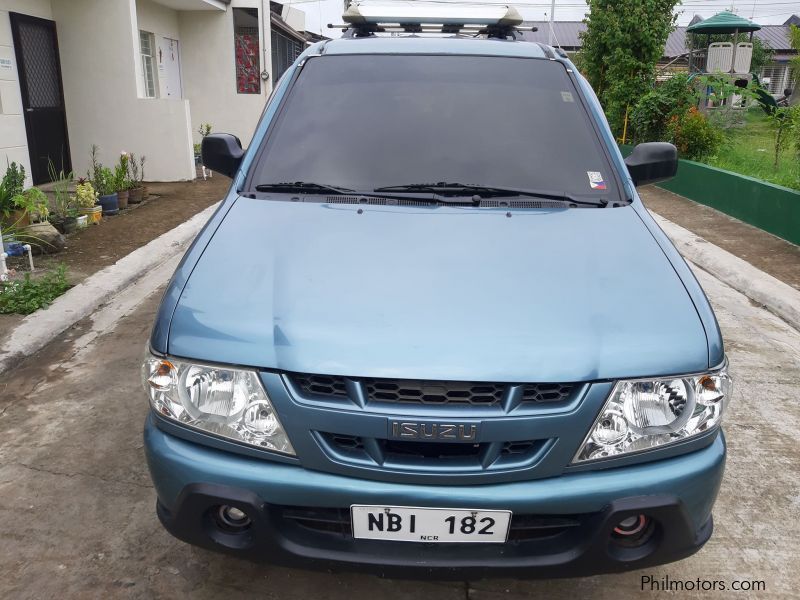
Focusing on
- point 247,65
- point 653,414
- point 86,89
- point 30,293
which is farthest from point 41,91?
point 653,414

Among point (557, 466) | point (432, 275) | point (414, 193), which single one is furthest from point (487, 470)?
point (414, 193)

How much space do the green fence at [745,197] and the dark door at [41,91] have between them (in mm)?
9516

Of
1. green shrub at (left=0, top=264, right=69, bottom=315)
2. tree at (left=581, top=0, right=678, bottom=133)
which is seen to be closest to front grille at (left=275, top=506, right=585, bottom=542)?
green shrub at (left=0, top=264, right=69, bottom=315)

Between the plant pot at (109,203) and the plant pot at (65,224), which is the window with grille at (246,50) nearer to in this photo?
the plant pot at (109,203)

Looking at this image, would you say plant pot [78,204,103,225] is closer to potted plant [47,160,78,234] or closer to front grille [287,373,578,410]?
potted plant [47,160,78,234]

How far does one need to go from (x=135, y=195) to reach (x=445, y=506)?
28.3 ft

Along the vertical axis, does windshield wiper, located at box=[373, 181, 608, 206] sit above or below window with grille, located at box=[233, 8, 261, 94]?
below

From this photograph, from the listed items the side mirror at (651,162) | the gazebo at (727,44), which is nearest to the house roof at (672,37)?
the gazebo at (727,44)

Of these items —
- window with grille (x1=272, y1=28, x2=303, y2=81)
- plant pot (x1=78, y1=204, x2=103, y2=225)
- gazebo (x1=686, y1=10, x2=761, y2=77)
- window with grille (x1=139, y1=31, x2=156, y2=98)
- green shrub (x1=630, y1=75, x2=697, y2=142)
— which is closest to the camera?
plant pot (x1=78, y1=204, x2=103, y2=225)

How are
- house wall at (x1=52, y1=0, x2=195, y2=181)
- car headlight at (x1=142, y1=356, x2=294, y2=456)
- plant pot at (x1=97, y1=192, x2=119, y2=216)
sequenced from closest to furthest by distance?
car headlight at (x1=142, y1=356, x2=294, y2=456) → plant pot at (x1=97, y1=192, x2=119, y2=216) → house wall at (x1=52, y1=0, x2=195, y2=181)

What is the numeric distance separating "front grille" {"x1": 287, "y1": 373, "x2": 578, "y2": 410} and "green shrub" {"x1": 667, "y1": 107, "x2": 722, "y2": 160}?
426 inches

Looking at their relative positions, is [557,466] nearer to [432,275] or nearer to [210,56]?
[432,275]

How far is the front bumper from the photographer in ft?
6.23

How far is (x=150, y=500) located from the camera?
2.99 meters
